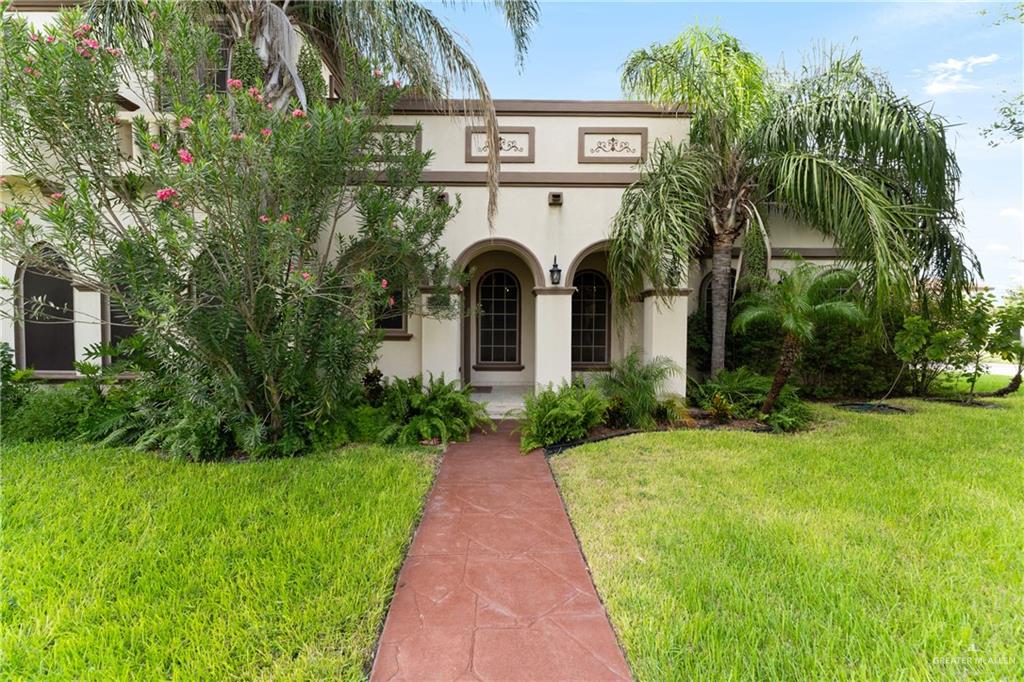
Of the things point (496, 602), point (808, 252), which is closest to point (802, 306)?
point (808, 252)

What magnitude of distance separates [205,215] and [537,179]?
17.8 feet

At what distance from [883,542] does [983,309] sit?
28.0 ft

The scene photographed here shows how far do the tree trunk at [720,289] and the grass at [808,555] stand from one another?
2.71 metres

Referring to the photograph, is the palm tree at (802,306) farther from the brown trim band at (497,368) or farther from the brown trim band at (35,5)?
the brown trim band at (35,5)

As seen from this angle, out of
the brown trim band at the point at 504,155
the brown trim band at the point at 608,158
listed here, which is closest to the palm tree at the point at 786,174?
the brown trim band at the point at 608,158

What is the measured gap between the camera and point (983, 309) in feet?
28.5

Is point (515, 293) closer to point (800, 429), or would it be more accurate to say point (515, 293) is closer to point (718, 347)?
point (718, 347)

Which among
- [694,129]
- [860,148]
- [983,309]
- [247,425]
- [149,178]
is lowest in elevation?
[247,425]

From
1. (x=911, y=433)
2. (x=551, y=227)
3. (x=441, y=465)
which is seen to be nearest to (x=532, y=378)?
(x=551, y=227)

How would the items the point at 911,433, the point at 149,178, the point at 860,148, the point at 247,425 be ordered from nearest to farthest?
1. the point at 149,178
2. the point at 247,425
3. the point at 911,433
4. the point at 860,148

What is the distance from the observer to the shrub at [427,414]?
21.5 ft

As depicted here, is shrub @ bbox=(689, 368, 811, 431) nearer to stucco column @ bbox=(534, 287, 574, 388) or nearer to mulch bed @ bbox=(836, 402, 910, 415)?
mulch bed @ bbox=(836, 402, 910, 415)

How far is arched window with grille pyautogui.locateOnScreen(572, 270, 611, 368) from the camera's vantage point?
10750 mm

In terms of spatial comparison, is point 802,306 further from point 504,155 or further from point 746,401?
point 504,155
